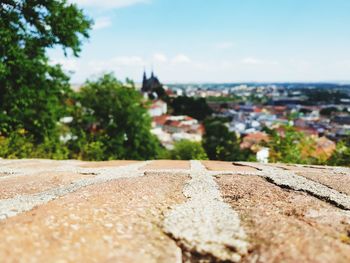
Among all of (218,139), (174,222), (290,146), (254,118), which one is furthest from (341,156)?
(254,118)

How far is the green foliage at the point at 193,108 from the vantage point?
386 feet

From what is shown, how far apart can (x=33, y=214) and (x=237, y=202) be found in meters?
0.74

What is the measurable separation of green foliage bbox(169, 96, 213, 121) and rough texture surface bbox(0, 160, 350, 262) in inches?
4531

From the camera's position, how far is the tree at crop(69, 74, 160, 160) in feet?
83.2

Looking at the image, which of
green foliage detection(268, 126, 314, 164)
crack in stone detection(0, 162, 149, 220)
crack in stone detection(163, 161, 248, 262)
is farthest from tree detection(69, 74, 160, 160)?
crack in stone detection(163, 161, 248, 262)

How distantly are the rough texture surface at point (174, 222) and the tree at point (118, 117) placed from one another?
23473mm

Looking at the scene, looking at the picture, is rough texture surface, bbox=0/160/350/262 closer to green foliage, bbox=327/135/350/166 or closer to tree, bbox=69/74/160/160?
green foliage, bbox=327/135/350/166

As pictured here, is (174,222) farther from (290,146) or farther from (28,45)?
(28,45)

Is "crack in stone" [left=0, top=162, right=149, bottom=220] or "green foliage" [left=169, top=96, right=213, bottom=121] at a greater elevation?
"crack in stone" [left=0, top=162, right=149, bottom=220]

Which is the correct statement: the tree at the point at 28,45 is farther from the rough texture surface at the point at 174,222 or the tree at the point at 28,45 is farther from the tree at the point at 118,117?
the tree at the point at 118,117

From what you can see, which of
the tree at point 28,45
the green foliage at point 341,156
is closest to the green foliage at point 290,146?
the green foliage at point 341,156

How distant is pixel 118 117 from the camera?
26016 millimetres

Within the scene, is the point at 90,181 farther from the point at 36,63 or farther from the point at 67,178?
the point at 36,63

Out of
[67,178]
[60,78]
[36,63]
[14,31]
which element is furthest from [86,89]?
[67,178]
